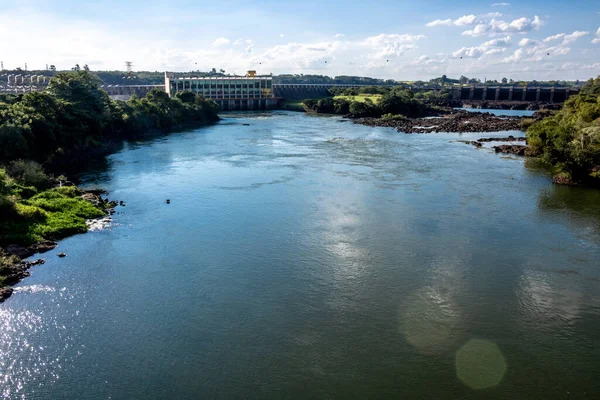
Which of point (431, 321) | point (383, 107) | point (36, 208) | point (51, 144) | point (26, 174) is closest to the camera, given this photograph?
point (431, 321)

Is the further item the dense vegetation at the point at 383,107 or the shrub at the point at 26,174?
the dense vegetation at the point at 383,107

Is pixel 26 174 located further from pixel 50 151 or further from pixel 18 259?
pixel 18 259

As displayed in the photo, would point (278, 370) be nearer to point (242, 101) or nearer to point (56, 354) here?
point (56, 354)

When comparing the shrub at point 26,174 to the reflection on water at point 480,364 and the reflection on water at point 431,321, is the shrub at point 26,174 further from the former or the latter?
the reflection on water at point 480,364

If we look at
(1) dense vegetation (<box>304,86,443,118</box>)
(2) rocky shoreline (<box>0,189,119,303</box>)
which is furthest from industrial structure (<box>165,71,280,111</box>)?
(2) rocky shoreline (<box>0,189,119,303</box>)

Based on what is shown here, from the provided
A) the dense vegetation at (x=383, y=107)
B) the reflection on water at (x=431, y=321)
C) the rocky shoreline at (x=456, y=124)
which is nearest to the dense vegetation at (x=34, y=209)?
the reflection on water at (x=431, y=321)

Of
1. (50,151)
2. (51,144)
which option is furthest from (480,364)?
(50,151)

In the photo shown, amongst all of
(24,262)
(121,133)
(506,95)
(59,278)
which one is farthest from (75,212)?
(506,95)
